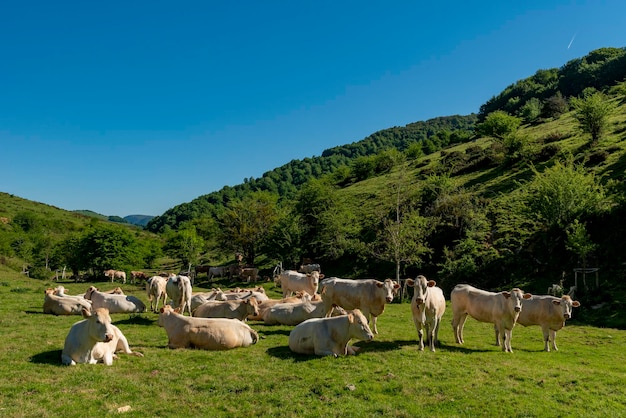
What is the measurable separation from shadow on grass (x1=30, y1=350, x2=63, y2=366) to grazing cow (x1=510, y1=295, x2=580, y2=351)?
43.8ft

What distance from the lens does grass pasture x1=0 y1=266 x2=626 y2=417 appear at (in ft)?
25.5

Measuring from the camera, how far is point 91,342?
995 centimetres

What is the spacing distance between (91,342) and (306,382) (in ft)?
17.3

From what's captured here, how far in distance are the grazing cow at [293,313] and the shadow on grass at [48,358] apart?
→ 7.56 metres

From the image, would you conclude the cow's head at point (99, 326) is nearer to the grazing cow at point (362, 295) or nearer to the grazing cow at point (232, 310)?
the grazing cow at point (232, 310)

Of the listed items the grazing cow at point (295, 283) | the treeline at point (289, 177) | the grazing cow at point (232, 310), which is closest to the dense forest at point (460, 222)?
the grazing cow at point (295, 283)

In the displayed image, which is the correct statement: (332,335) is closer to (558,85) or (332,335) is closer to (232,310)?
(232,310)

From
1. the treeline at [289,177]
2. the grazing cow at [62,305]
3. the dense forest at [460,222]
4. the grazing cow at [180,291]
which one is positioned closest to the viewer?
the grazing cow at [180,291]

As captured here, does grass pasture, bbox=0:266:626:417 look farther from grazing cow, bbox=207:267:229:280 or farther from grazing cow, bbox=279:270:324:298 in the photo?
grazing cow, bbox=207:267:229:280

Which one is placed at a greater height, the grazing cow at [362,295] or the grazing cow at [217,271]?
the grazing cow at [362,295]

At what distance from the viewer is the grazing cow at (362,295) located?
14.5m

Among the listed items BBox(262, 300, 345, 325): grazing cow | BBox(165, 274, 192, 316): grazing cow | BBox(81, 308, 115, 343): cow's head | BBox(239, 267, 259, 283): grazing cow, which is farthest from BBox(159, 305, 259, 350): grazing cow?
BBox(239, 267, 259, 283): grazing cow

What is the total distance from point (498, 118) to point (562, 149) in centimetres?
2060

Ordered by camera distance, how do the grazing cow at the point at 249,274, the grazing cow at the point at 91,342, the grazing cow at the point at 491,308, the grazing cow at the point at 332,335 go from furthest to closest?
the grazing cow at the point at 249,274 → the grazing cow at the point at 491,308 → the grazing cow at the point at 332,335 → the grazing cow at the point at 91,342
